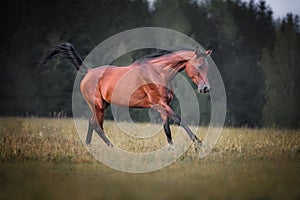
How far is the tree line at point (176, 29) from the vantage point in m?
26.0

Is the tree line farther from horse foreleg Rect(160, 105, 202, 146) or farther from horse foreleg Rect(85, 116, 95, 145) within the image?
horse foreleg Rect(160, 105, 202, 146)

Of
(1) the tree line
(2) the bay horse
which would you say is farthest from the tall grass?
(1) the tree line

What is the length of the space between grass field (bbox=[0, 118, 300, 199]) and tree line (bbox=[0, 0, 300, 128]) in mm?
13736

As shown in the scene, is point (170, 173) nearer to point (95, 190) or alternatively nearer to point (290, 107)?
point (95, 190)

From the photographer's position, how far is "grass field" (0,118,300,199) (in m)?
4.93

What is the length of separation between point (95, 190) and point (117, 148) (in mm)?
4125

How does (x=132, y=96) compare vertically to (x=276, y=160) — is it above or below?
above

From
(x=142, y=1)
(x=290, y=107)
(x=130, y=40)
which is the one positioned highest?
(x=142, y=1)

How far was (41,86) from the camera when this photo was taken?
26797 mm

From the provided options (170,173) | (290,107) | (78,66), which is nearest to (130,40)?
(290,107)

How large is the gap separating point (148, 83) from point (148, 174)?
2.98 metres

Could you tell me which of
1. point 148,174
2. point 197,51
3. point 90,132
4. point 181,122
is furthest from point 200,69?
point 148,174

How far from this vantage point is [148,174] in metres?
6.49

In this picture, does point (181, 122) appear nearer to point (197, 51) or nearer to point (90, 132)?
point (197, 51)
